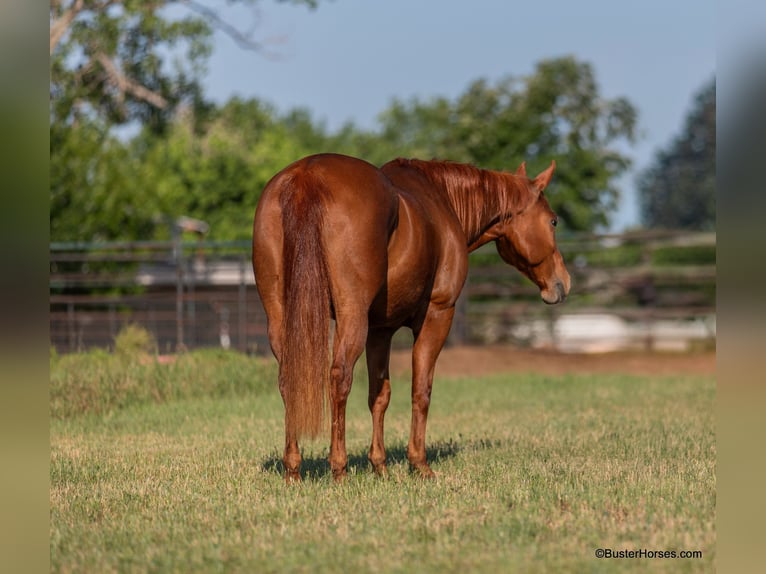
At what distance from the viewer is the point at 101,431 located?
935cm

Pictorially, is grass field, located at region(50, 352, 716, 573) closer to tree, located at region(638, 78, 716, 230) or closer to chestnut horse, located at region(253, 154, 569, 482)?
chestnut horse, located at region(253, 154, 569, 482)

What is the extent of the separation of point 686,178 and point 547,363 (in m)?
51.8

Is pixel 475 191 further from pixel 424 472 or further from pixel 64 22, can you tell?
pixel 64 22

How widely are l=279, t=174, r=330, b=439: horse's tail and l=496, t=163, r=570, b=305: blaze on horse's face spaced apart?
2.43 meters

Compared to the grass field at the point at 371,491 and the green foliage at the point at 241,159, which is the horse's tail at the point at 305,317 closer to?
the grass field at the point at 371,491

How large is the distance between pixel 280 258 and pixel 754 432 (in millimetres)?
3199

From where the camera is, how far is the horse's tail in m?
5.54

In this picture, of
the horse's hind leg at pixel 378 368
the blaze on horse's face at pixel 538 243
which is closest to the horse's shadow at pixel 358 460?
the horse's hind leg at pixel 378 368

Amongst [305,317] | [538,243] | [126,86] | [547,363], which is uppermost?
[126,86]

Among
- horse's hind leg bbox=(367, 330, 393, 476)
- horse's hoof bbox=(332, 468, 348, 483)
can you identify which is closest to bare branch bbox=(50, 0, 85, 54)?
horse's hind leg bbox=(367, 330, 393, 476)

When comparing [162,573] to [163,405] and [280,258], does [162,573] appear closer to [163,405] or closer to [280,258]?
[280,258]

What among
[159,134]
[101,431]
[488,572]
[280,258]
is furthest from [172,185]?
[488,572]

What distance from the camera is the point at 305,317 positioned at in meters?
5.57

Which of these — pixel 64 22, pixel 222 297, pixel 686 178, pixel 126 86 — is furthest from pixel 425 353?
pixel 686 178
